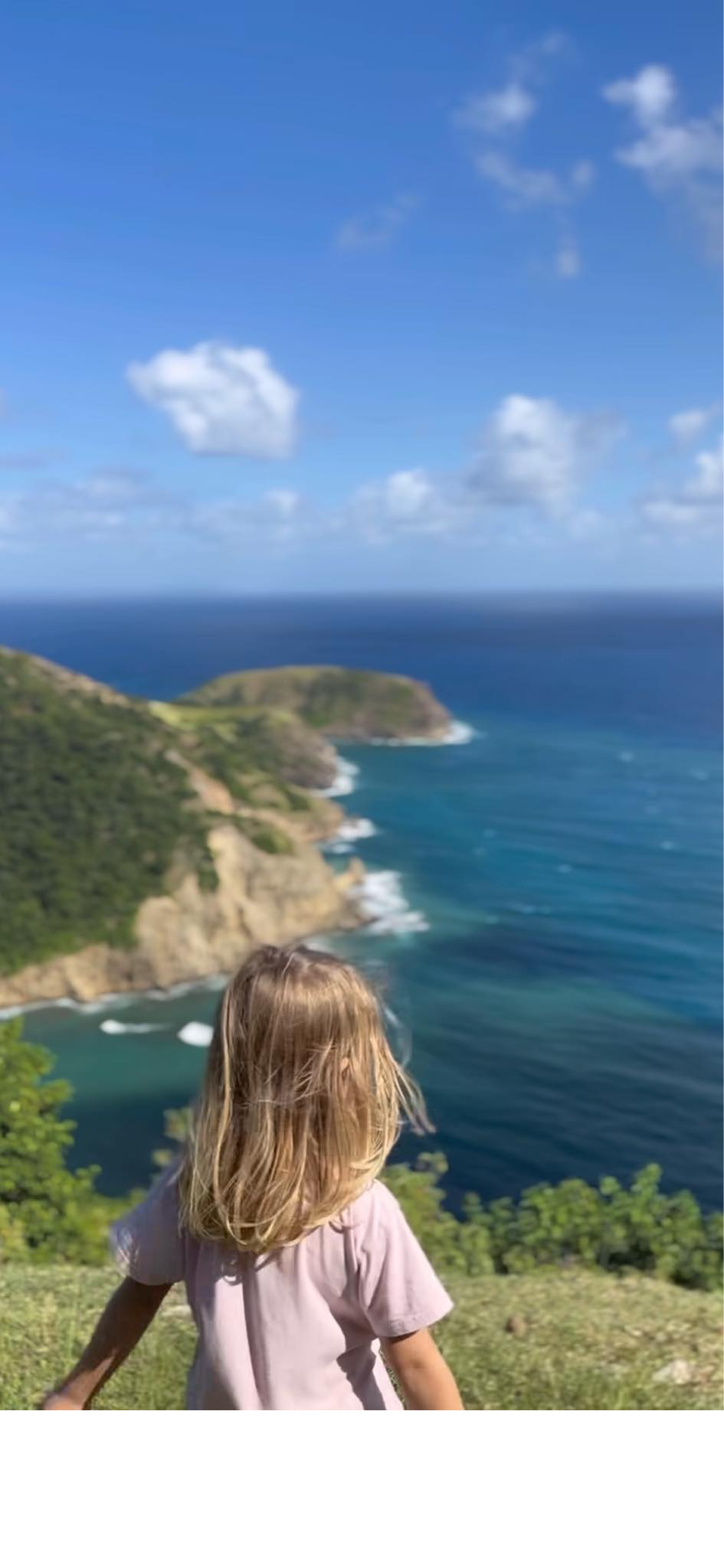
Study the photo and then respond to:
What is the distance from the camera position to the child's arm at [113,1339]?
4.36ft

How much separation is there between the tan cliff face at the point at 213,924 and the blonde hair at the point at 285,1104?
2709cm

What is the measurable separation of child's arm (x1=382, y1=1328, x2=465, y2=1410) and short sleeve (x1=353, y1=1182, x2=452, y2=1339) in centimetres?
2

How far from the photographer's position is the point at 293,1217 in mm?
1231

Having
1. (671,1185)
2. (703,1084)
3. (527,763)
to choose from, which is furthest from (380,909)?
(527,763)

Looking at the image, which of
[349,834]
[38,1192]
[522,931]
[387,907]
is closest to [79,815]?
[387,907]

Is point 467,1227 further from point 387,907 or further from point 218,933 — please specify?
point 387,907

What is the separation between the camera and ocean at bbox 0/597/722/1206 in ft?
78.2

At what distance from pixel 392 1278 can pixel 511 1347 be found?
2.36 metres

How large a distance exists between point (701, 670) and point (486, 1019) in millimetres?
68924

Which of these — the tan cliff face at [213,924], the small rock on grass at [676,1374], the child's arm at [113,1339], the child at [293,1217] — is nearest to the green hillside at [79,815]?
the tan cliff face at [213,924]

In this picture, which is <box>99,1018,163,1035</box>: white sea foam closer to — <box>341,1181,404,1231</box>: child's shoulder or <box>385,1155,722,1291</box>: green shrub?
<box>385,1155,722,1291</box>: green shrub

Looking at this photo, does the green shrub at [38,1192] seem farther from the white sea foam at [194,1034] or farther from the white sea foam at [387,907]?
the white sea foam at [387,907]

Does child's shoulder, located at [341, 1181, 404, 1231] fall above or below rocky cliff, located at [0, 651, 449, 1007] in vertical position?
above

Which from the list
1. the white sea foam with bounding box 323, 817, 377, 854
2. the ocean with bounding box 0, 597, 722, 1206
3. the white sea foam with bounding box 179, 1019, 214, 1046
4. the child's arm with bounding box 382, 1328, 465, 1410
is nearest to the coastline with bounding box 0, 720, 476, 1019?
the ocean with bounding box 0, 597, 722, 1206
